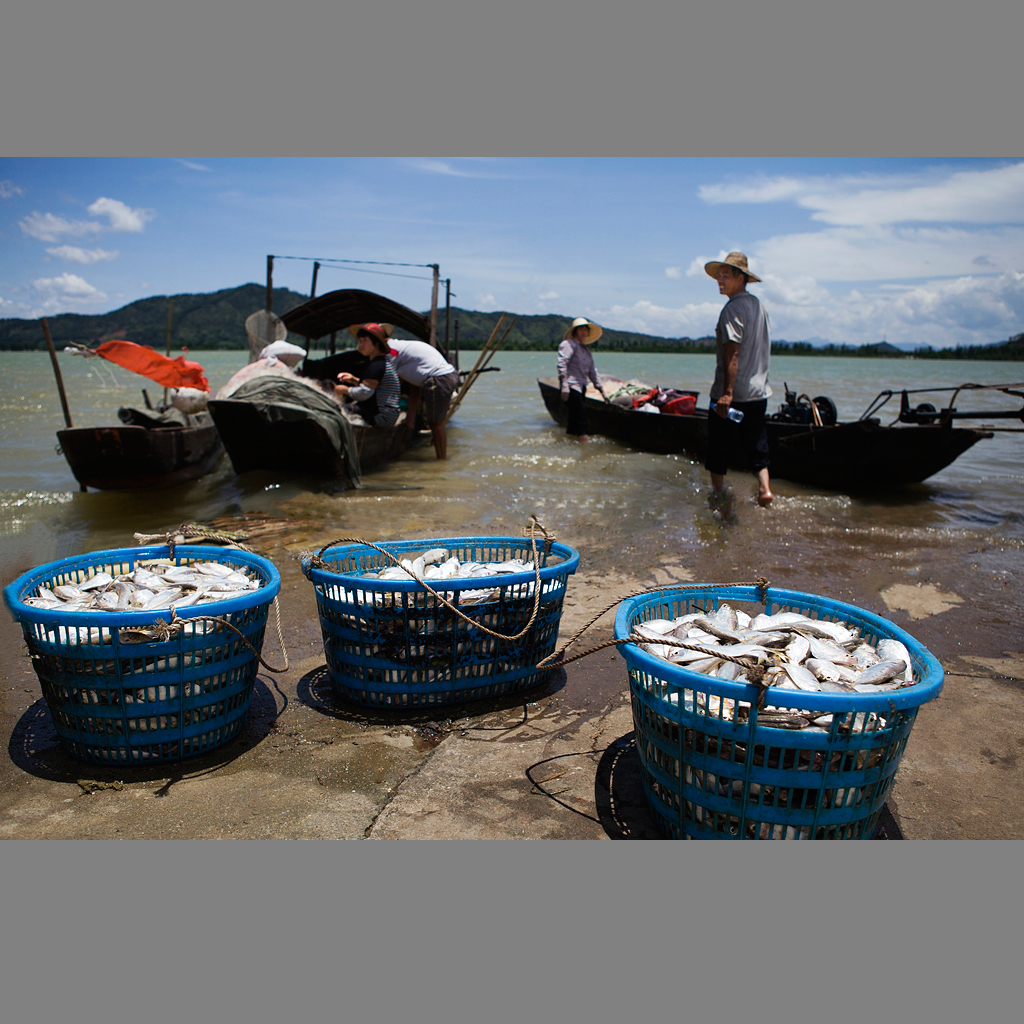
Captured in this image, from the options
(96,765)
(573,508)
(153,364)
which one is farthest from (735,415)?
(153,364)

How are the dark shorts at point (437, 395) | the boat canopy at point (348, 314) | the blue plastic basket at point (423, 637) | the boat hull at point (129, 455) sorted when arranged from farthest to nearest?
1. the boat canopy at point (348, 314)
2. the dark shorts at point (437, 395)
3. the boat hull at point (129, 455)
4. the blue plastic basket at point (423, 637)

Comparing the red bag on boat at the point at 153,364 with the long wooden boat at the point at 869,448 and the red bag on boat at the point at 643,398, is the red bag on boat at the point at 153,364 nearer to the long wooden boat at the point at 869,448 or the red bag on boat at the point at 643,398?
the red bag on boat at the point at 643,398

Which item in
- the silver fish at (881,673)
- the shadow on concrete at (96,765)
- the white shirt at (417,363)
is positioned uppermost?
the white shirt at (417,363)

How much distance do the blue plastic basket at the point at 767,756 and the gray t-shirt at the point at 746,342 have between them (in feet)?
15.6

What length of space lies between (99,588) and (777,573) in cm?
477

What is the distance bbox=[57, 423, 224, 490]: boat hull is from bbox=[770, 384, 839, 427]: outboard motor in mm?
8148

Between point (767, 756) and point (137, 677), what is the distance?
2282mm

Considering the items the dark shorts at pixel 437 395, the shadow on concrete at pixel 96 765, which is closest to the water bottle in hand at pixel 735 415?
the dark shorts at pixel 437 395

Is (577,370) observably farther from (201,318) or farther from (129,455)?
(201,318)

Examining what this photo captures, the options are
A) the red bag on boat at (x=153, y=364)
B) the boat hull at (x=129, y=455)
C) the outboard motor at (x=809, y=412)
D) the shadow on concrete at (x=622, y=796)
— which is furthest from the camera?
the outboard motor at (x=809, y=412)

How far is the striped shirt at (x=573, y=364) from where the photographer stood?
1216 centimetres

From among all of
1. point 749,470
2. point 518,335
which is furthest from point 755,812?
point 518,335

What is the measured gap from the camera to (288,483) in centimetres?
841

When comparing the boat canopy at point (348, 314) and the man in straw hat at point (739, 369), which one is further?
the boat canopy at point (348, 314)
